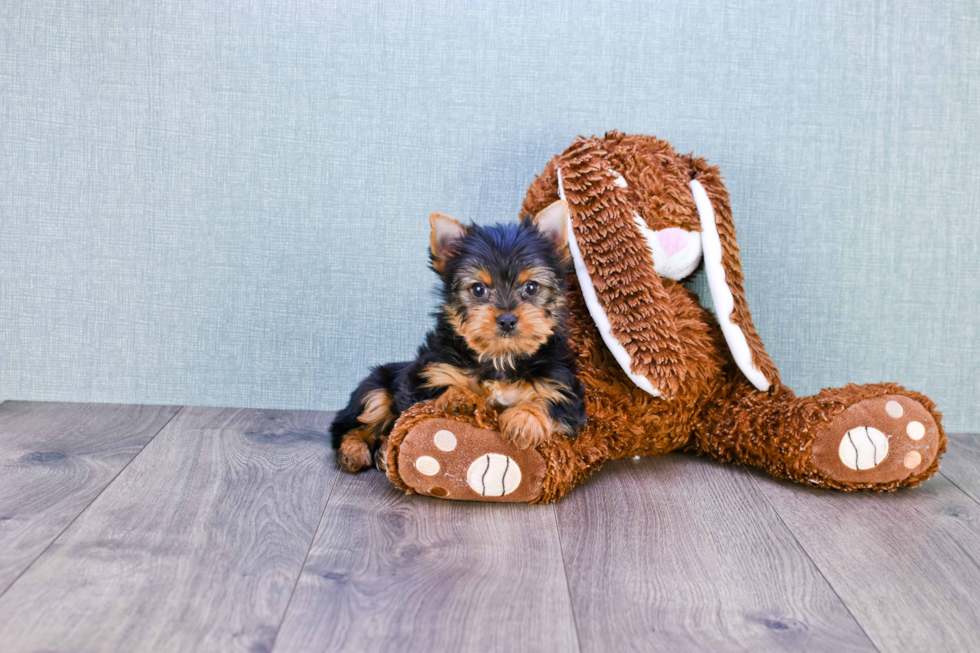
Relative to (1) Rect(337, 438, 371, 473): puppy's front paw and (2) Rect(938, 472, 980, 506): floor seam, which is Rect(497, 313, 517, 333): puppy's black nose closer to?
(1) Rect(337, 438, 371, 473): puppy's front paw

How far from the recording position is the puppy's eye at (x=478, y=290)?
5.64 feet

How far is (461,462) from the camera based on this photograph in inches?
67.2

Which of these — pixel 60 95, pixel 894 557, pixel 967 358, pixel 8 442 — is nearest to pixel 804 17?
pixel 967 358

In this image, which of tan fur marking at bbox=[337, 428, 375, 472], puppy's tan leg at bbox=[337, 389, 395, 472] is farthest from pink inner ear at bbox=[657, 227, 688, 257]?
Answer: tan fur marking at bbox=[337, 428, 375, 472]

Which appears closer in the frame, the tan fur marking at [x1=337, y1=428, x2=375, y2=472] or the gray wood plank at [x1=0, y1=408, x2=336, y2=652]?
the gray wood plank at [x1=0, y1=408, x2=336, y2=652]

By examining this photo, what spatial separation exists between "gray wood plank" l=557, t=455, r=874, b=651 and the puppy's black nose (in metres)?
0.43

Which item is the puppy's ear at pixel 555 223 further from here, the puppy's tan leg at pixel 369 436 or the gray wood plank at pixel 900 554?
the gray wood plank at pixel 900 554

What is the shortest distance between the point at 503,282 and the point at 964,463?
1.50 meters

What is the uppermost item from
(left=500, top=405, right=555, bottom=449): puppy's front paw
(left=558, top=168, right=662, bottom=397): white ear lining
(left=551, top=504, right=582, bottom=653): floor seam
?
(left=558, top=168, right=662, bottom=397): white ear lining

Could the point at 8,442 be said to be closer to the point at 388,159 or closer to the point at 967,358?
the point at 388,159

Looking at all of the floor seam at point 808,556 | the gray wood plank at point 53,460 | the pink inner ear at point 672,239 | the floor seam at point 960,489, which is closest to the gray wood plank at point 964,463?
the floor seam at point 960,489

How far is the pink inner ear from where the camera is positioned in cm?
204

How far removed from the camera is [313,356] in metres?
2.50

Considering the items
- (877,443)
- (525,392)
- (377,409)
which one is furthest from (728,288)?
(377,409)
